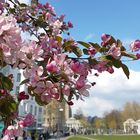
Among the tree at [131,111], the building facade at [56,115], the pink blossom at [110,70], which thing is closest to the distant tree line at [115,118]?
the tree at [131,111]

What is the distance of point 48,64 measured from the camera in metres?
2.44

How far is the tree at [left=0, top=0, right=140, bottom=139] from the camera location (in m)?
2.26

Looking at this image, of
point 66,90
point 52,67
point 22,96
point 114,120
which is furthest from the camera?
point 114,120

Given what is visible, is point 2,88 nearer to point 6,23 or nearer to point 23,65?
point 23,65

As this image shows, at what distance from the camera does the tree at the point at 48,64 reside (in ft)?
7.42

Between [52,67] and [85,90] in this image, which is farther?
[85,90]

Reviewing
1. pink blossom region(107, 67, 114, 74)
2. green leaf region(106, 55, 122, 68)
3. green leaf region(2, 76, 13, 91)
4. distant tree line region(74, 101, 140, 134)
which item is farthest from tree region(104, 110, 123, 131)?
green leaf region(2, 76, 13, 91)

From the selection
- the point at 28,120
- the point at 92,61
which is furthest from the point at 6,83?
the point at 92,61

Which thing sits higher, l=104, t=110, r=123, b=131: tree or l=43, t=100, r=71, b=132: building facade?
l=104, t=110, r=123, b=131: tree

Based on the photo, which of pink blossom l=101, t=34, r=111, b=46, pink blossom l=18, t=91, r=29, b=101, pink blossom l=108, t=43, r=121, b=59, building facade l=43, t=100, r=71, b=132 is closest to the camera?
pink blossom l=18, t=91, r=29, b=101

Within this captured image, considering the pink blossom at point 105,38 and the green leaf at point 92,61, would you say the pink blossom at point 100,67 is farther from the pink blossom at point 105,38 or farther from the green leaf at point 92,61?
the pink blossom at point 105,38

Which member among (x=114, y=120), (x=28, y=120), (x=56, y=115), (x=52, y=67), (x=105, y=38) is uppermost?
(x=114, y=120)

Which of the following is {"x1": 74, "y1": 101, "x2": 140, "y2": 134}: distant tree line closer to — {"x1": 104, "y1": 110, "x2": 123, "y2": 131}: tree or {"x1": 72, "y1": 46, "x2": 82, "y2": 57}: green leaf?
{"x1": 104, "y1": 110, "x2": 123, "y2": 131}: tree

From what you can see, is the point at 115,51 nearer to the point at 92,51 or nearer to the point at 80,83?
the point at 92,51
